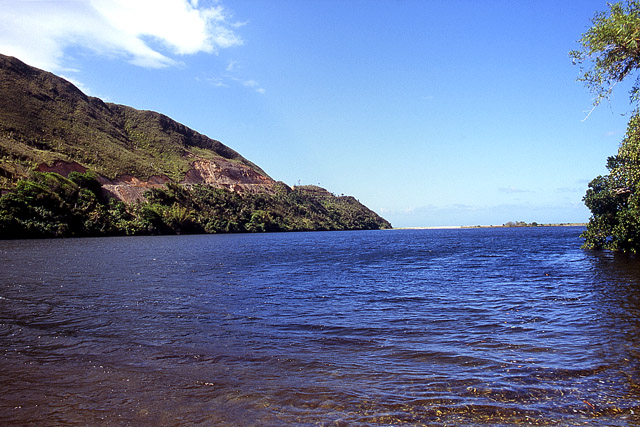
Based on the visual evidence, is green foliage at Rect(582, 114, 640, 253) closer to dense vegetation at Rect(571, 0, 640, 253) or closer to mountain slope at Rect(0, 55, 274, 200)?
dense vegetation at Rect(571, 0, 640, 253)

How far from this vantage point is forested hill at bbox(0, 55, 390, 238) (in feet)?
270

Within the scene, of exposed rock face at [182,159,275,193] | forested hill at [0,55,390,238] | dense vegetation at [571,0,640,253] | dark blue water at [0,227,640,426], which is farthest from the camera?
exposed rock face at [182,159,275,193]

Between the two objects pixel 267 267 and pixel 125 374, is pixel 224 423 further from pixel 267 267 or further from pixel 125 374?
pixel 267 267

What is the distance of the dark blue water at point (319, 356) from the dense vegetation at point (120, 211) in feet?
216

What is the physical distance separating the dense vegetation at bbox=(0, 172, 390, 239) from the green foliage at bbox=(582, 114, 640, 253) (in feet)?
284

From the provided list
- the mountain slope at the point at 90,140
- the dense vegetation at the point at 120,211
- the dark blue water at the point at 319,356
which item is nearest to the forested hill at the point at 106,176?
the dense vegetation at the point at 120,211

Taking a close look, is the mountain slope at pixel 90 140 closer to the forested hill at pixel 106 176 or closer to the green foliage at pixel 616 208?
the forested hill at pixel 106 176

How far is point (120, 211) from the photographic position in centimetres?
9856

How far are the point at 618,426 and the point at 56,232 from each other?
9093cm

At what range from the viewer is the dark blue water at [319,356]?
21.7 feet

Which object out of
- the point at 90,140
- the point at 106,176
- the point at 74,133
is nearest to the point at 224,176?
the point at 90,140

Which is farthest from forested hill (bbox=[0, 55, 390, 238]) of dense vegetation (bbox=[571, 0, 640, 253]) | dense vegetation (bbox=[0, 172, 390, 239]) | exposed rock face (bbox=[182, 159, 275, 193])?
dense vegetation (bbox=[571, 0, 640, 253])

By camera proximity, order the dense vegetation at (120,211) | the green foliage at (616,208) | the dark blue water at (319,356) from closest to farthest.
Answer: the dark blue water at (319,356), the green foliage at (616,208), the dense vegetation at (120,211)

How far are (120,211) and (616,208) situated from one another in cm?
Result: 9942
